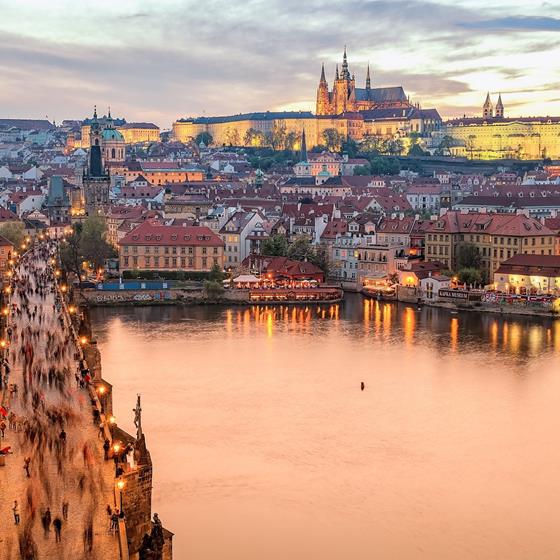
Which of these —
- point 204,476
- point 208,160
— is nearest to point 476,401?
point 204,476

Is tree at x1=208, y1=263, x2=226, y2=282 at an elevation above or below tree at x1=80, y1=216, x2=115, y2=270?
below

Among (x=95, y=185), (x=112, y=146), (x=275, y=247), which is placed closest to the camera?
(x=275, y=247)

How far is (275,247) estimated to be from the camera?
125ft

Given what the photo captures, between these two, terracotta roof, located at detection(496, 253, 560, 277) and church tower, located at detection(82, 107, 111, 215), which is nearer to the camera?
terracotta roof, located at detection(496, 253, 560, 277)

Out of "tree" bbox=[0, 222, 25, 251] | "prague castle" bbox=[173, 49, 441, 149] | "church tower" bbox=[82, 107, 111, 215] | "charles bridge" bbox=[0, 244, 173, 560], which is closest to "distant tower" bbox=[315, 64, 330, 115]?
"prague castle" bbox=[173, 49, 441, 149]

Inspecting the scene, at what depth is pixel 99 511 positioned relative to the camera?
1046 cm

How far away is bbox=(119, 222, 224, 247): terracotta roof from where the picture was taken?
37.2 metres

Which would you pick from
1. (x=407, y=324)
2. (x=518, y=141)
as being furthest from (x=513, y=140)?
(x=407, y=324)

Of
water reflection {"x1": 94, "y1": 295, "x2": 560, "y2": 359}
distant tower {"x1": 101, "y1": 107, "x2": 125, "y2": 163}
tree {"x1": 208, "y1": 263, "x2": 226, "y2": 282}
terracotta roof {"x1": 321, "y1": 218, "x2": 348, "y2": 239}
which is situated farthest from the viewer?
distant tower {"x1": 101, "y1": 107, "x2": 125, "y2": 163}

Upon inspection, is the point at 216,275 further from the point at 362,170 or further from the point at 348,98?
the point at 348,98

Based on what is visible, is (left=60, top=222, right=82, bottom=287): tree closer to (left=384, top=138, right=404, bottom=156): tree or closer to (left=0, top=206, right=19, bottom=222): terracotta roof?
(left=0, top=206, right=19, bottom=222): terracotta roof

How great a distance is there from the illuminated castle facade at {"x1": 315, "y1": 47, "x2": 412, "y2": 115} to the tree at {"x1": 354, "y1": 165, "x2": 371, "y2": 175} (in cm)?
2715

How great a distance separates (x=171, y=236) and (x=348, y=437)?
21005mm

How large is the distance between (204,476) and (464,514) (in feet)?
10.9
